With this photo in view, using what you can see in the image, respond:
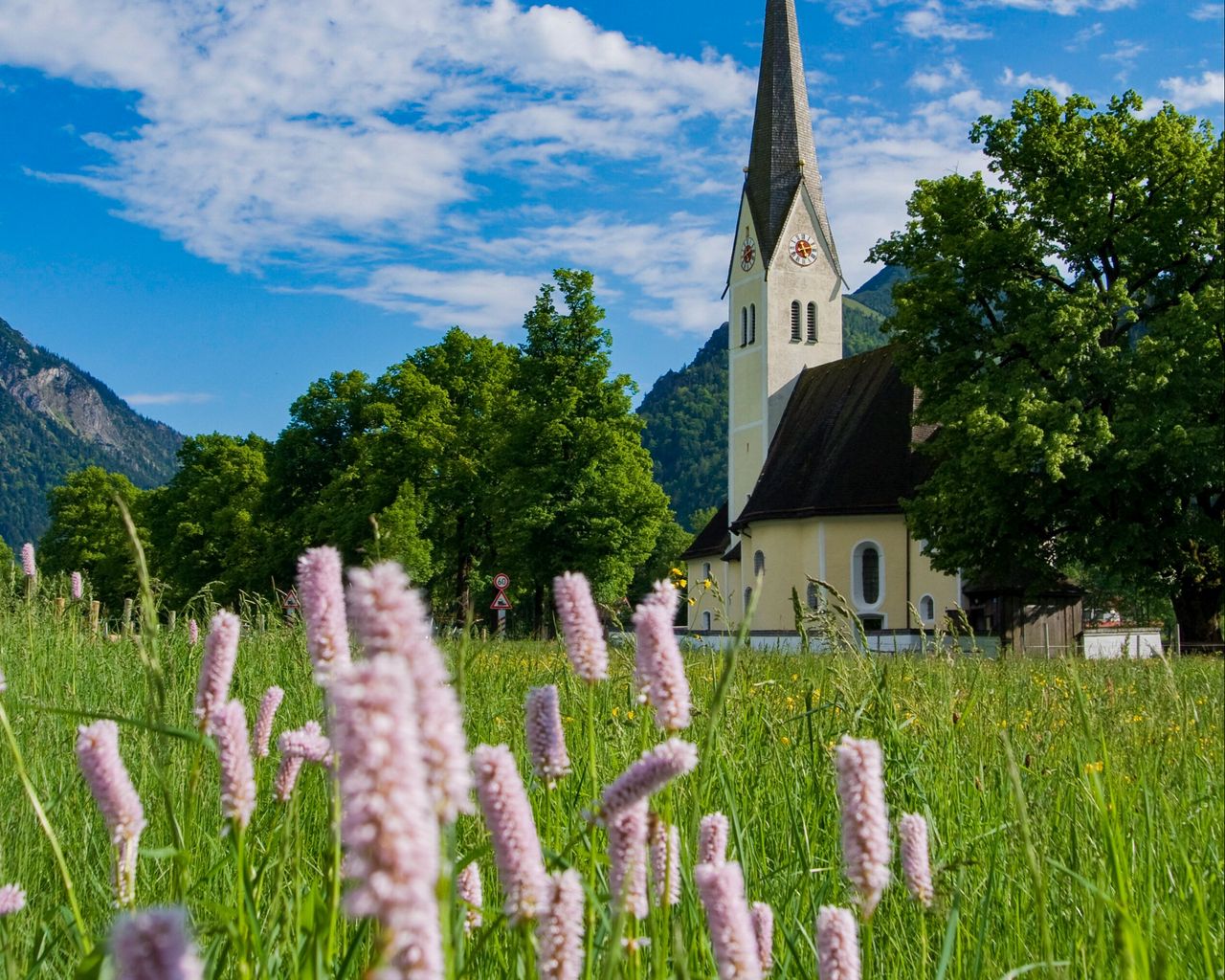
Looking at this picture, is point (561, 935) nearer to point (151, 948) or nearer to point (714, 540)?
point (151, 948)

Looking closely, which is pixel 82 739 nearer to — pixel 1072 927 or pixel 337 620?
pixel 337 620

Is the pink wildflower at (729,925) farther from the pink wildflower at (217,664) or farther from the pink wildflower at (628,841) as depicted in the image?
the pink wildflower at (217,664)

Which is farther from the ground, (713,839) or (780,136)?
(780,136)

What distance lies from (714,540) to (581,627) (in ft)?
170

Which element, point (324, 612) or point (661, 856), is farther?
point (661, 856)

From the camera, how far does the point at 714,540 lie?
5300cm

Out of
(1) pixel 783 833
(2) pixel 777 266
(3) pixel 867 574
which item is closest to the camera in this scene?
(1) pixel 783 833

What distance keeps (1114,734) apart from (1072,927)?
2.05 meters

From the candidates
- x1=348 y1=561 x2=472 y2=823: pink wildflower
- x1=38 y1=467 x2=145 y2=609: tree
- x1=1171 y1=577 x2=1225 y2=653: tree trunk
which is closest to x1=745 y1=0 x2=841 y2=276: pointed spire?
x1=1171 y1=577 x2=1225 y2=653: tree trunk

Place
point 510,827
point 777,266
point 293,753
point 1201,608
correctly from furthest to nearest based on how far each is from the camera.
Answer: point 777,266
point 1201,608
point 293,753
point 510,827

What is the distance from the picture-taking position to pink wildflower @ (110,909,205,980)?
70cm

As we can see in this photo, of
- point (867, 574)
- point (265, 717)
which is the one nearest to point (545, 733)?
point (265, 717)

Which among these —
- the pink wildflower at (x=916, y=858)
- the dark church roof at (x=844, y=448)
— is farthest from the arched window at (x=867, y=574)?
the pink wildflower at (x=916, y=858)

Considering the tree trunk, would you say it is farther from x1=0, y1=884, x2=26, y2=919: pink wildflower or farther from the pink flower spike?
x1=0, y1=884, x2=26, y2=919: pink wildflower
